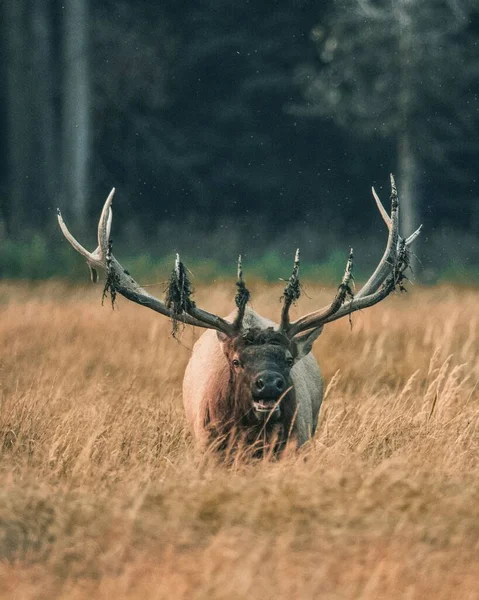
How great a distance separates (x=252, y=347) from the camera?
7.40 metres

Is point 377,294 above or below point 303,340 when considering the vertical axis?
above

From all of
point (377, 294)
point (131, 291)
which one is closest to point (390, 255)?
point (377, 294)

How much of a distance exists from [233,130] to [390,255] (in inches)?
914

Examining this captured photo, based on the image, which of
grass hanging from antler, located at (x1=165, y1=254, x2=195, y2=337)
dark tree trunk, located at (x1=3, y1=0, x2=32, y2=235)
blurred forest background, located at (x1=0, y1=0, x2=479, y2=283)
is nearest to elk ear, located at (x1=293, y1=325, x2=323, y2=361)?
grass hanging from antler, located at (x1=165, y1=254, x2=195, y2=337)

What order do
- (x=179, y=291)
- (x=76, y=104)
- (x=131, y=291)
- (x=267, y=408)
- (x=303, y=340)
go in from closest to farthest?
(x=267, y=408), (x=179, y=291), (x=131, y=291), (x=303, y=340), (x=76, y=104)

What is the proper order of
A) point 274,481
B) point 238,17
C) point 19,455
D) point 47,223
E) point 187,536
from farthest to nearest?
point 238,17, point 47,223, point 19,455, point 274,481, point 187,536

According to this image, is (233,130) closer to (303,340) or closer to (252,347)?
(303,340)

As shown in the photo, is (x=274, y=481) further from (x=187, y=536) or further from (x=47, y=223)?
(x=47, y=223)

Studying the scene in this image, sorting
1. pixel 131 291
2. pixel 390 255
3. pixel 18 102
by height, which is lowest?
pixel 131 291

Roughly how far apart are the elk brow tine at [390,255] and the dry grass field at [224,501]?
0.86 meters

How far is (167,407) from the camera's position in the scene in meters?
9.03

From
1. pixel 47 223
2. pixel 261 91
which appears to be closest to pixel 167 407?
pixel 47 223

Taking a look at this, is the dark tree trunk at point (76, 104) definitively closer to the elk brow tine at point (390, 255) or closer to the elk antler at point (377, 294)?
the elk brow tine at point (390, 255)

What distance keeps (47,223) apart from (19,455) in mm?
16139
